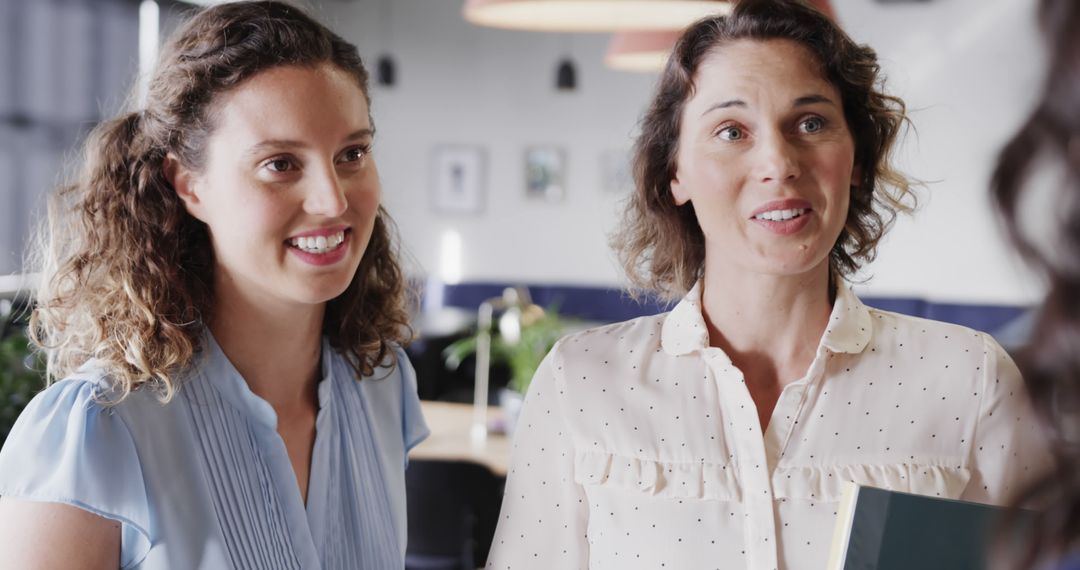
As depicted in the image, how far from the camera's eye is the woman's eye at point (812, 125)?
1.58 meters

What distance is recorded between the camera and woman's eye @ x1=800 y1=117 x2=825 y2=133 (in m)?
1.58

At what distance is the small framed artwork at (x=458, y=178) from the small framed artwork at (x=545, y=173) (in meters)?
0.43

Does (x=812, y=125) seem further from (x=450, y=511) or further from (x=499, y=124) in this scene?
(x=499, y=124)

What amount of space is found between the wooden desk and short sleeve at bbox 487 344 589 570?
168 cm

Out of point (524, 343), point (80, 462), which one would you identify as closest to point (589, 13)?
point (524, 343)

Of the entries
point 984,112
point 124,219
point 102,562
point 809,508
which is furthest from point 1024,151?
point 984,112

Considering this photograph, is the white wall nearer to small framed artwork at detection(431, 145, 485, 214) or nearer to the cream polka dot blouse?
small framed artwork at detection(431, 145, 485, 214)

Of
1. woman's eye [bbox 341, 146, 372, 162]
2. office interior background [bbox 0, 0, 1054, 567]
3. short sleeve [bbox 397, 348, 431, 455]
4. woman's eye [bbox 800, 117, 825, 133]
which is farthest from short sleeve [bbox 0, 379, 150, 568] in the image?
office interior background [bbox 0, 0, 1054, 567]

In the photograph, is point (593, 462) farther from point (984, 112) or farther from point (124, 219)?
point (984, 112)

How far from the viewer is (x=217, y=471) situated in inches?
63.1

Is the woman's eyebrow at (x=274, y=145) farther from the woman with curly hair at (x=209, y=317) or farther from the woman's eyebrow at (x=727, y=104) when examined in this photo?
the woman's eyebrow at (x=727, y=104)

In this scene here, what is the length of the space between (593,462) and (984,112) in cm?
656

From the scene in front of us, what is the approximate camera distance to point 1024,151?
0.49 m

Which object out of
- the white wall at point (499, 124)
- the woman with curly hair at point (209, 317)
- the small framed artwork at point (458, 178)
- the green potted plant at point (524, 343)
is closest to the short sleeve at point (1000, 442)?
the woman with curly hair at point (209, 317)
